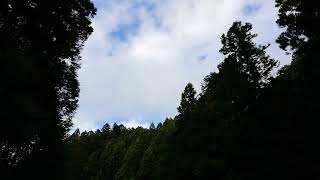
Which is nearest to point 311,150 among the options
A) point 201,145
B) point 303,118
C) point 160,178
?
point 303,118

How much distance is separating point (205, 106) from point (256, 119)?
2391 centimetres

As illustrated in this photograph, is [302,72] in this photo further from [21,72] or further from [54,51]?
[21,72]

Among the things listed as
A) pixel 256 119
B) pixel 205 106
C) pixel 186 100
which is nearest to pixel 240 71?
pixel 256 119

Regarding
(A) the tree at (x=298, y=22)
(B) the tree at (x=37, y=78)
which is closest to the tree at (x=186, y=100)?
(A) the tree at (x=298, y=22)

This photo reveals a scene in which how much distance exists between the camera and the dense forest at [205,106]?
64.7ft

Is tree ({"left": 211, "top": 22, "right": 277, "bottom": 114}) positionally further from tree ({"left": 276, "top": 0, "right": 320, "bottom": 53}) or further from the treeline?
tree ({"left": 276, "top": 0, "right": 320, "bottom": 53})

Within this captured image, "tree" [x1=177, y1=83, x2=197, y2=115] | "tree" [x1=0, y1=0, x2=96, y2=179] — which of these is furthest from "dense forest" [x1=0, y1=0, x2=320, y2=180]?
"tree" [x1=177, y1=83, x2=197, y2=115]

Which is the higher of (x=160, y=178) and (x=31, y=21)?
(x=160, y=178)

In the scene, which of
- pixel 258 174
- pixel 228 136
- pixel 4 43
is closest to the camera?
pixel 4 43

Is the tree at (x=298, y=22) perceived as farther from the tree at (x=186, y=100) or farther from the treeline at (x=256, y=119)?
the tree at (x=186, y=100)

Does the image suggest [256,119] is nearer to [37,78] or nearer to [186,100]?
[37,78]

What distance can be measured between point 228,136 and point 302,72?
11406 millimetres

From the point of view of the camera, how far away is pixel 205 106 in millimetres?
59562

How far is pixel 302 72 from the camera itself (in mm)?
30906
